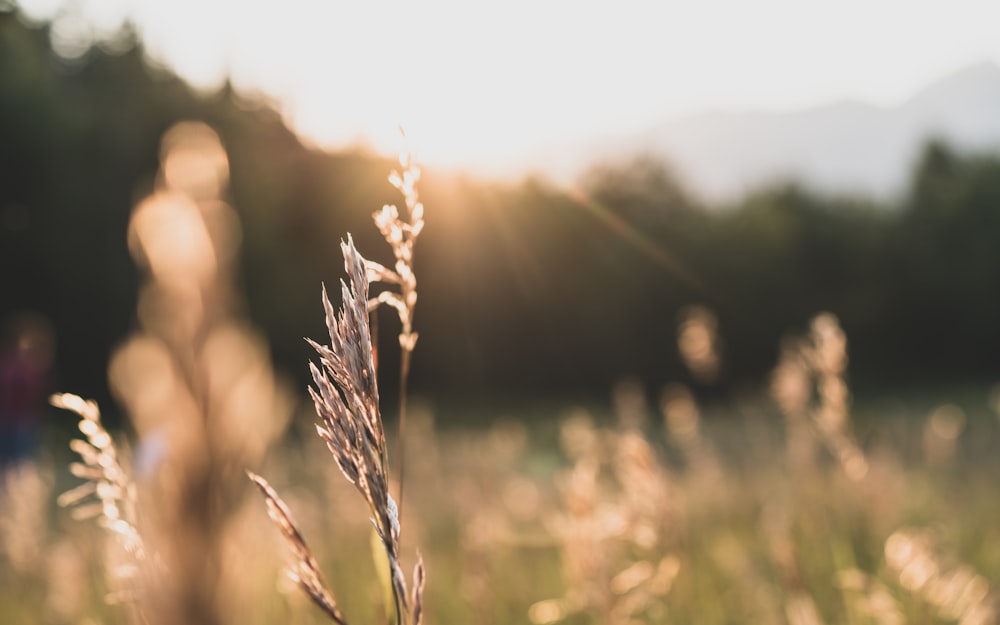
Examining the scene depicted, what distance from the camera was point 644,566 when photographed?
195cm

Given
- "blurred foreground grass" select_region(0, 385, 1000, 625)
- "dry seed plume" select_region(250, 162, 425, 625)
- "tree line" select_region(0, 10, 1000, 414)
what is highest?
"dry seed plume" select_region(250, 162, 425, 625)

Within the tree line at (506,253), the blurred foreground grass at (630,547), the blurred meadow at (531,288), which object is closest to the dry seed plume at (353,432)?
the blurred foreground grass at (630,547)

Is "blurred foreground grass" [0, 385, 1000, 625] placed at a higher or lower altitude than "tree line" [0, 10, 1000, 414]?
higher

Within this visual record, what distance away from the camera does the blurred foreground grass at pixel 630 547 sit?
187 centimetres

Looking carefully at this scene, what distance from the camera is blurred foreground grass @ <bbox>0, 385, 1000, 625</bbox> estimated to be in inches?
73.5

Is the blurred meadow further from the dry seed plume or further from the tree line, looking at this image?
the dry seed plume

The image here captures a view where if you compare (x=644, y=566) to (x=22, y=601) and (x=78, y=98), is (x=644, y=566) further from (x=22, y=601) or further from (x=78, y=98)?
(x=78, y=98)

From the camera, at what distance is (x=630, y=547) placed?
470 cm

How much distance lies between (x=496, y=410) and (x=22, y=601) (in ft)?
64.6

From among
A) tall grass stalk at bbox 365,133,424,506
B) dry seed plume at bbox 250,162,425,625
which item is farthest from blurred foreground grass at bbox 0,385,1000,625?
tall grass stalk at bbox 365,133,424,506

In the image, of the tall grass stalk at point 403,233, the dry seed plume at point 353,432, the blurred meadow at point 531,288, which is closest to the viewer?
the dry seed plume at point 353,432

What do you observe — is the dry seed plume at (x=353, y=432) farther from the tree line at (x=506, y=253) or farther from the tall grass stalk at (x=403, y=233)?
the tree line at (x=506, y=253)

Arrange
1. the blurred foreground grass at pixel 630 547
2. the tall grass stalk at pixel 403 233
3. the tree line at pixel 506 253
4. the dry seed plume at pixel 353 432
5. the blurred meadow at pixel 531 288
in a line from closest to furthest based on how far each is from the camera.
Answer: the dry seed plume at pixel 353 432 < the tall grass stalk at pixel 403 233 < the blurred foreground grass at pixel 630 547 < the blurred meadow at pixel 531 288 < the tree line at pixel 506 253


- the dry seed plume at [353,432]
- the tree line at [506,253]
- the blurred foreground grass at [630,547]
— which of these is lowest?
the tree line at [506,253]
